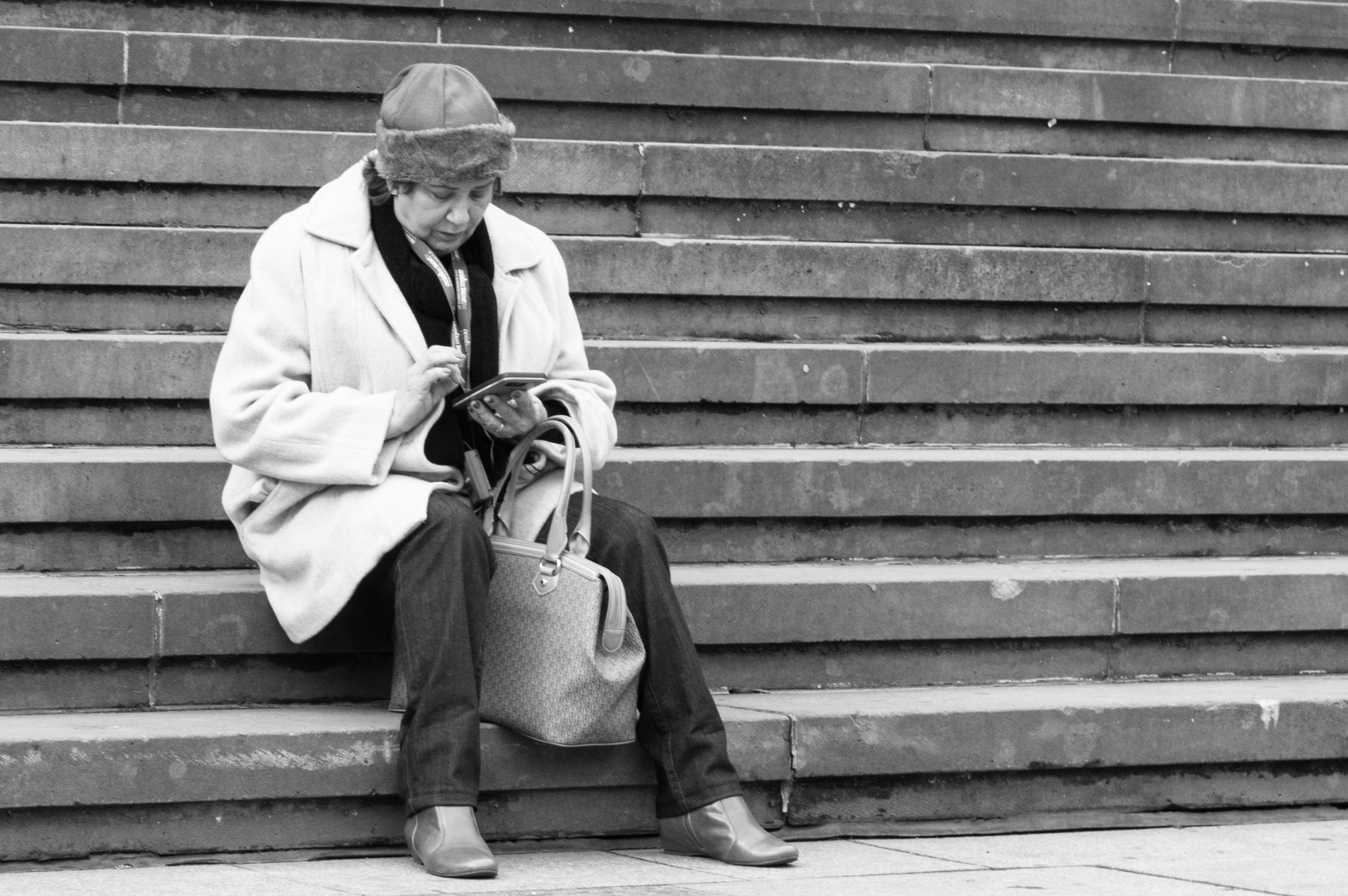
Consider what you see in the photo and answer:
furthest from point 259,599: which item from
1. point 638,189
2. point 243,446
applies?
point 638,189

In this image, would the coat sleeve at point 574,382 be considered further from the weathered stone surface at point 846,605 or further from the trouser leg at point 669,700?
the weathered stone surface at point 846,605

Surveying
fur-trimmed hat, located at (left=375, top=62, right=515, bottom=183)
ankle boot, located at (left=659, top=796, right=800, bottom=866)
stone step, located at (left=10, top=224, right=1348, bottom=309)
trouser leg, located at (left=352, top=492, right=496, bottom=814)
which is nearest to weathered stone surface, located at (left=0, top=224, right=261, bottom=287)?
stone step, located at (left=10, top=224, right=1348, bottom=309)

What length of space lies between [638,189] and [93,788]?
277 centimetres

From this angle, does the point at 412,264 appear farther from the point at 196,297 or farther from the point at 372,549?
the point at 196,297

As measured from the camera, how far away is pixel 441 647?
378 cm

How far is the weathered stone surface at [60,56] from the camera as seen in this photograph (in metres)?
5.83

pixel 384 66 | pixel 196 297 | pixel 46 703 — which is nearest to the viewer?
pixel 46 703

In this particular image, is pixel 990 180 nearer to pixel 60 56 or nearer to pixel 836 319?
pixel 836 319

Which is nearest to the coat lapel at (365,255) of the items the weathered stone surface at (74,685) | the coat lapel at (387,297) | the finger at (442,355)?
the coat lapel at (387,297)

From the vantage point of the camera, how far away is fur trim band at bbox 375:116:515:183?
3949mm

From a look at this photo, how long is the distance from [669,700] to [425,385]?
83 centimetres

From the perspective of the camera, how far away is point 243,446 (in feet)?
12.9

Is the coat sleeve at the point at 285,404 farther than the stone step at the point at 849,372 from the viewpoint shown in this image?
No

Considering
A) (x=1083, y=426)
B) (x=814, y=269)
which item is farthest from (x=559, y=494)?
(x=1083, y=426)
